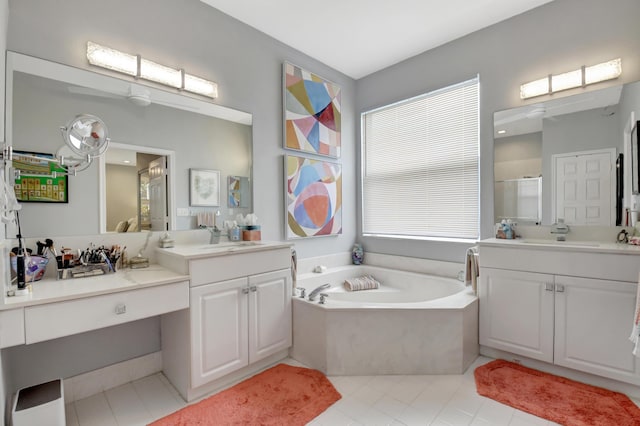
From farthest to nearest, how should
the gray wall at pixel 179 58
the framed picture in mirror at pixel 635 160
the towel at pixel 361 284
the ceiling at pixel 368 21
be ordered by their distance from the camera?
1. the towel at pixel 361 284
2. the ceiling at pixel 368 21
3. the framed picture in mirror at pixel 635 160
4. the gray wall at pixel 179 58

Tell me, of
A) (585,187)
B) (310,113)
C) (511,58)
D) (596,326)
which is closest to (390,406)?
(596,326)

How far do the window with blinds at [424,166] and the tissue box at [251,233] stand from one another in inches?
62.2

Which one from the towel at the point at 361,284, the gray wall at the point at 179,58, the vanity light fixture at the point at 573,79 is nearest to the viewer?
the gray wall at the point at 179,58

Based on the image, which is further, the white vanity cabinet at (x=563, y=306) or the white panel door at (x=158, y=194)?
the white panel door at (x=158, y=194)

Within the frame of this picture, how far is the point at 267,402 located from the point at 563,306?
200 centimetres

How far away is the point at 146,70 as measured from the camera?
2.08 meters

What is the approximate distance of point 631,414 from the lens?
166 cm

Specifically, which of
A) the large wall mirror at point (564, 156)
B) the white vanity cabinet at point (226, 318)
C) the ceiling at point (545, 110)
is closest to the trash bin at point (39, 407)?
the white vanity cabinet at point (226, 318)

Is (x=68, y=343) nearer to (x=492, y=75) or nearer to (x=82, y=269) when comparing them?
(x=82, y=269)

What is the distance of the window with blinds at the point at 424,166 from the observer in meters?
2.90

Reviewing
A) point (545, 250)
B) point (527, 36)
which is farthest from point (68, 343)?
point (527, 36)

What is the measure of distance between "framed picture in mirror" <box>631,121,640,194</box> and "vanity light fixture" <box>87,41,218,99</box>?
3.02 meters

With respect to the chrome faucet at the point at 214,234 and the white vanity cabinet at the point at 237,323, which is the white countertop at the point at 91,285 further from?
the chrome faucet at the point at 214,234

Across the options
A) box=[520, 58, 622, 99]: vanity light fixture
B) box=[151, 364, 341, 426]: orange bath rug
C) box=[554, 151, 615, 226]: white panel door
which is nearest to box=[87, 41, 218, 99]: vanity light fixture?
box=[151, 364, 341, 426]: orange bath rug
